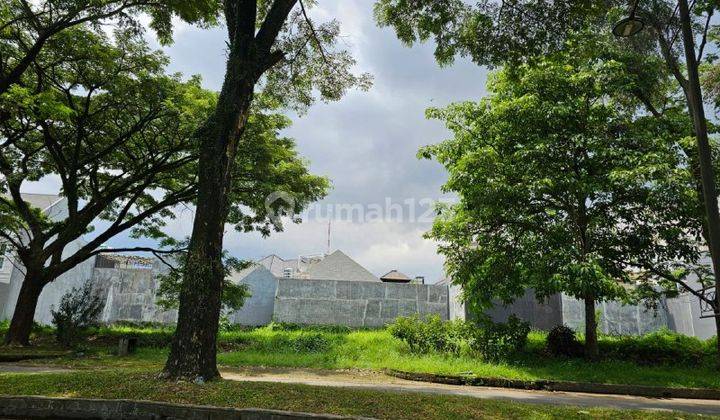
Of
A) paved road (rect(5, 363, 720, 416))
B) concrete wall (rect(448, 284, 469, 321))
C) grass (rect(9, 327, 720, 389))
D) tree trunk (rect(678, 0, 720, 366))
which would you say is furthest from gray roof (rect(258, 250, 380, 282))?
tree trunk (rect(678, 0, 720, 366))

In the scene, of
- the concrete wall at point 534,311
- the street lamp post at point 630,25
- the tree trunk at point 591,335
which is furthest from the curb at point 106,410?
the concrete wall at point 534,311

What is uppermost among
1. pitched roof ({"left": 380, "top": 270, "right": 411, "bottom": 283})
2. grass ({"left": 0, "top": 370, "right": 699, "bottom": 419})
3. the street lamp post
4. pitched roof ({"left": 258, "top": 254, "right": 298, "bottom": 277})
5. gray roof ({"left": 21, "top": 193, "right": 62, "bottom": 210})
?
gray roof ({"left": 21, "top": 193, "right": 62, "bottom": 210})

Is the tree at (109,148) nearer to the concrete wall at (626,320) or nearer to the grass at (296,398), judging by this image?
the grass at (296,398)

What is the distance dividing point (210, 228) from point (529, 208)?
8.98 m

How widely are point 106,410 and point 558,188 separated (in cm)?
1101

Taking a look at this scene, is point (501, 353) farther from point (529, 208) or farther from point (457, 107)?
point (457, 107)

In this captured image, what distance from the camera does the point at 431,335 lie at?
1344 cm

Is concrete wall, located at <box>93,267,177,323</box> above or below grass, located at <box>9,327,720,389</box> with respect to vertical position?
above

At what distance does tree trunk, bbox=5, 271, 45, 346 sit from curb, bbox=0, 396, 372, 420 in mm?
11264

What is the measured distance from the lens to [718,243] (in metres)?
6.28

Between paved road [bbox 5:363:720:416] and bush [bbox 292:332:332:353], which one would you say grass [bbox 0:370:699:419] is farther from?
bush [bbox 292:332:332:353]

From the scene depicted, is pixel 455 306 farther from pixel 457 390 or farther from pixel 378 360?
pixel 457 390

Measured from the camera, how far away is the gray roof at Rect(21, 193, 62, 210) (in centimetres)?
2527

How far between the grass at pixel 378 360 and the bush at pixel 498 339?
283 millimetres
